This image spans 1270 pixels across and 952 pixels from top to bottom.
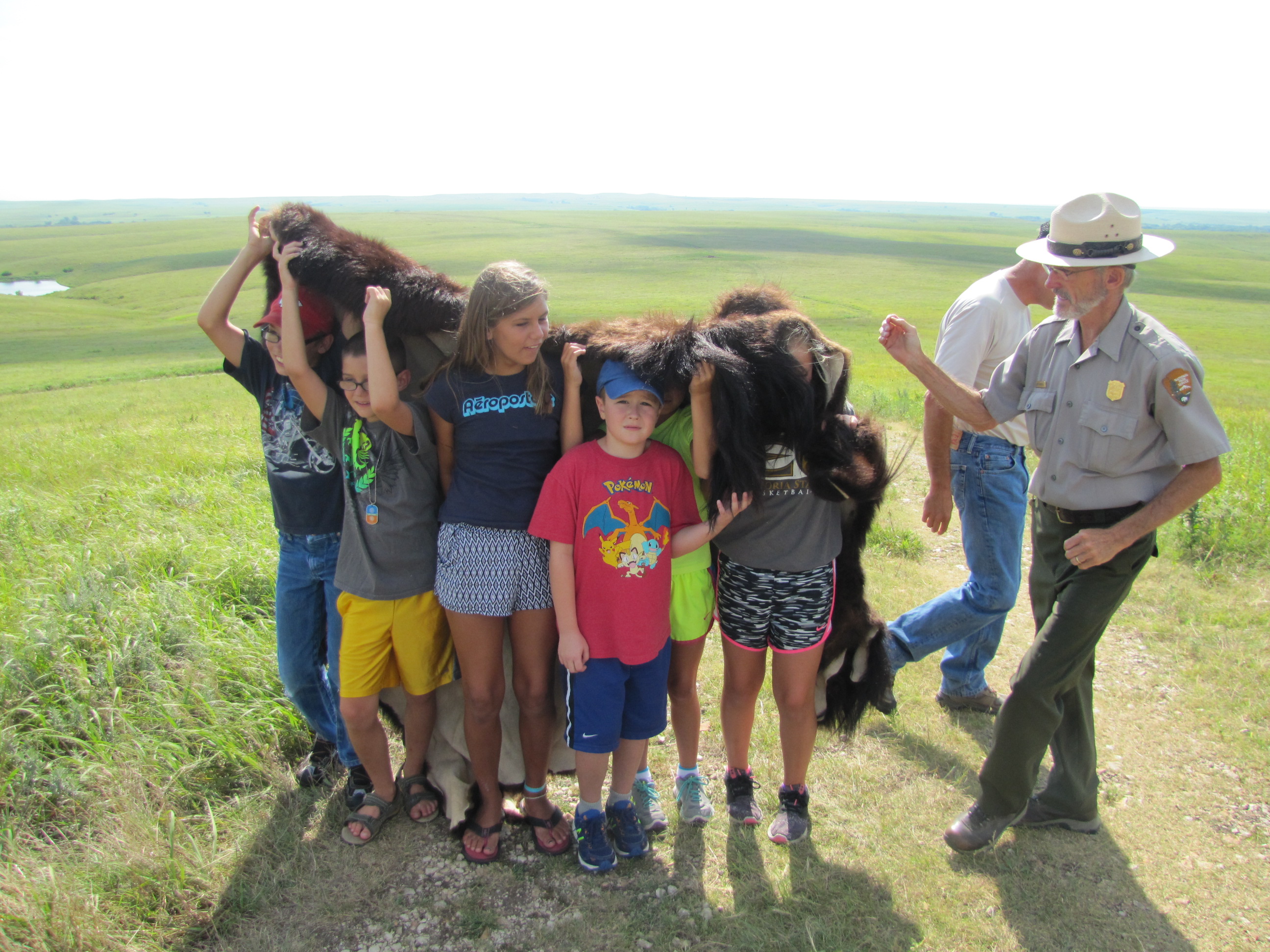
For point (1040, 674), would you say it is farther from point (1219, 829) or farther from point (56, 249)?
point (56, 249)

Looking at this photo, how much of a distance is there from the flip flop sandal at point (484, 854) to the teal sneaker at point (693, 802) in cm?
77

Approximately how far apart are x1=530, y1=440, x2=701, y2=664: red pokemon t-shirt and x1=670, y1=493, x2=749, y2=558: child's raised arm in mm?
85

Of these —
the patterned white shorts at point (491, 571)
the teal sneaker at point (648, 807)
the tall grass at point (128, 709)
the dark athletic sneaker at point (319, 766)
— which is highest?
the patterned white shorts at point (491, 571)

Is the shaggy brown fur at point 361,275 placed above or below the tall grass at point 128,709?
above

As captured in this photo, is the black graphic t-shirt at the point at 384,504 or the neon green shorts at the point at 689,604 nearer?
the black graphic t-shirt at the point at 384,504

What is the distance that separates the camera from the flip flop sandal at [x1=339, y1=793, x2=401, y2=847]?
3.21 m

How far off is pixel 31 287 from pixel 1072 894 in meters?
92.2

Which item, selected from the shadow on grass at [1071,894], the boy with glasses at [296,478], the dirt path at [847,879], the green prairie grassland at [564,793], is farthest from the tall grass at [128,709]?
the shadow on grass at [1071,894]

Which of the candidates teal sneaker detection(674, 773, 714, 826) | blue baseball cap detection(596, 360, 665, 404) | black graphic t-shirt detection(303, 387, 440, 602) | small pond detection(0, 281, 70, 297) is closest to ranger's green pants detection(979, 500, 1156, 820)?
teal sneaker detection(674, 773, 714, 826)

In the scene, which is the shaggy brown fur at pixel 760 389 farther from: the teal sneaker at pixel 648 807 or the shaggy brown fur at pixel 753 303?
the teal sneaker at pixel 648 807

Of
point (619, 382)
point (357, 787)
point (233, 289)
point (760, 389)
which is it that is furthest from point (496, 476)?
point (357, 787)

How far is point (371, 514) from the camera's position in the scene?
309 centimetres

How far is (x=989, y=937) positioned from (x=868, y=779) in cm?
92

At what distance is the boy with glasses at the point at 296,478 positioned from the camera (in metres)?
3.21
